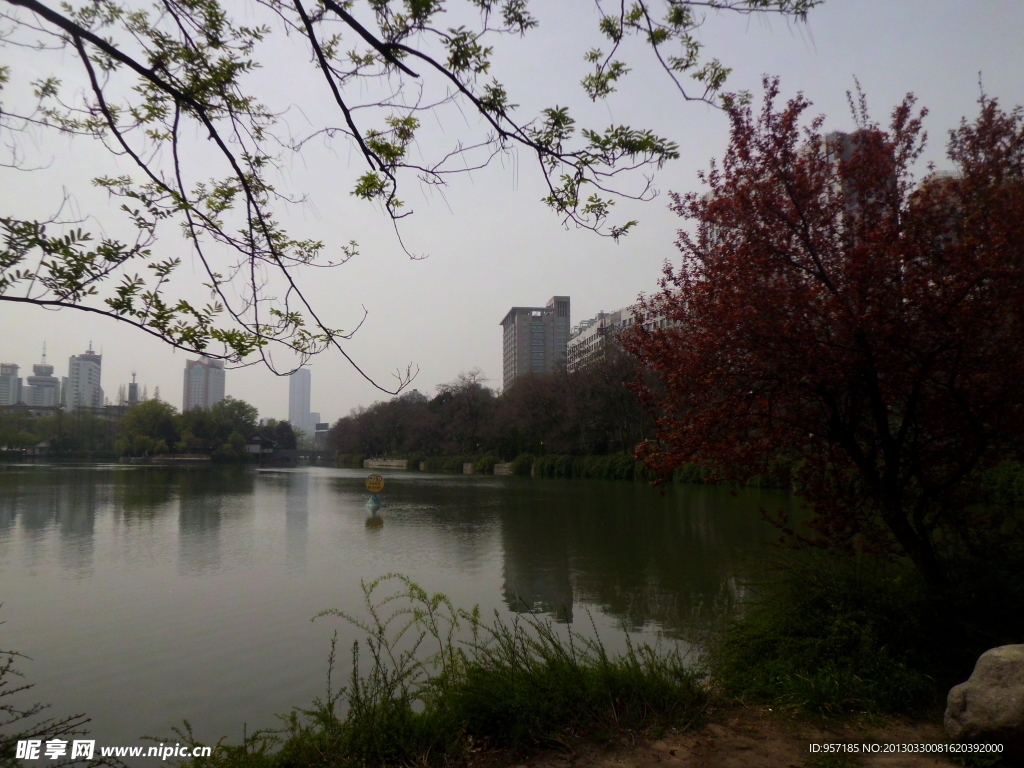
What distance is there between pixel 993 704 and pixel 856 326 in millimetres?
2320

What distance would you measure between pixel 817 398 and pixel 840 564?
1.54 meters

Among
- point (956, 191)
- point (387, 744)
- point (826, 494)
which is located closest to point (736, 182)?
point (956, 191)

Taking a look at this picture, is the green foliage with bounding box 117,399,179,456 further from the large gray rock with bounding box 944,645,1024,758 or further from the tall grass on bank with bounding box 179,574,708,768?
the large gray rock with bounding box 944,645,1024,758

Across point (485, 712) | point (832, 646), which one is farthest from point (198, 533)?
point (832, 646)

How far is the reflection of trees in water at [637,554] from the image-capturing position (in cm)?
791

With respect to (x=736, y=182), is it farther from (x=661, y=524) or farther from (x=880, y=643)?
(x=661, y=524)

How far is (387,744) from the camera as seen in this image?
10.9ft

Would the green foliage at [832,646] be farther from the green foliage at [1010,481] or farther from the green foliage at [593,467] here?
the green foliage at [593,467]

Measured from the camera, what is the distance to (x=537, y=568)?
10180 millimetres

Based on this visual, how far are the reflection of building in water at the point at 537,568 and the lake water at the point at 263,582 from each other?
4 cm

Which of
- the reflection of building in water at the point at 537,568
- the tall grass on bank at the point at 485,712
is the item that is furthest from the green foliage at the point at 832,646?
the reflection of building in water at the point at 537,568

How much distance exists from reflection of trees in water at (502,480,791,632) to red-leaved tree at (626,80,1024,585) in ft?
4.45

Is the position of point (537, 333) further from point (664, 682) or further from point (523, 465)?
point (664, 682)

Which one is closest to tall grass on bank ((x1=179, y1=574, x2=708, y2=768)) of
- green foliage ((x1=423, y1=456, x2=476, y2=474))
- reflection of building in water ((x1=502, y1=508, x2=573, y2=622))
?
reflection of building in water ((x1=502, y1=508, x2=573, y2=622))
